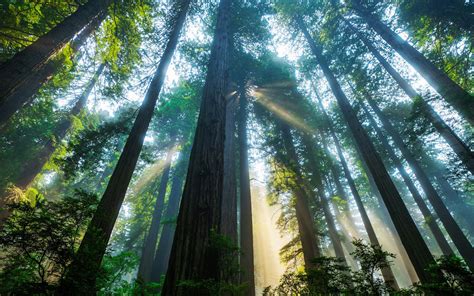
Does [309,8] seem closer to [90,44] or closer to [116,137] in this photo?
[90,44]

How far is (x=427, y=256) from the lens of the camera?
473 centimetres

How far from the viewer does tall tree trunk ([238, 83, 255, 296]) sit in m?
7.63

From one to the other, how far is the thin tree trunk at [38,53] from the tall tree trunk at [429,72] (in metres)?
10.6

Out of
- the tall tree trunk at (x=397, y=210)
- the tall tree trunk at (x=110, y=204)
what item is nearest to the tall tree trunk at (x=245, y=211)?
the tall tree trunk at (x=110, y=204)

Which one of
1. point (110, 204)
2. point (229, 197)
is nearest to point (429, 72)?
point (229, 197)

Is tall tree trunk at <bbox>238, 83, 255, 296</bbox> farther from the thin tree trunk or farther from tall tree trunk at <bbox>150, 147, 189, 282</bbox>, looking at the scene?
the thin tree trunk

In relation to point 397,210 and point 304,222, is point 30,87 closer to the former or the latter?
point 304,222

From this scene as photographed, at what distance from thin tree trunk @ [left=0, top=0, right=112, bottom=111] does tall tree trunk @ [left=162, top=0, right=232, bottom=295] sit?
13.4 ft

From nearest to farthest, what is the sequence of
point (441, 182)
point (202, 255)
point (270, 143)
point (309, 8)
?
1. point (202, 255)
2. point (270, 143)
3. point (309, 8)
4. point (441, 182)

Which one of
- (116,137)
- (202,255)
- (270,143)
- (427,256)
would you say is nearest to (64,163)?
(116,137)

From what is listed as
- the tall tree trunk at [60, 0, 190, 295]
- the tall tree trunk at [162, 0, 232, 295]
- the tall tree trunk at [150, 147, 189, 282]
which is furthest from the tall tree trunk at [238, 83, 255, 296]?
the tall tree trunk at [150, 147, 189, 282]

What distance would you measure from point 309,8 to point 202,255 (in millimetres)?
14072

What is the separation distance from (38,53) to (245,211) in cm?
814

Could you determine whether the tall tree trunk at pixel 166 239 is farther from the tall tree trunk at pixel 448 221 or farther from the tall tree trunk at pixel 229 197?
the tall tree trunk at pixel 448 221
